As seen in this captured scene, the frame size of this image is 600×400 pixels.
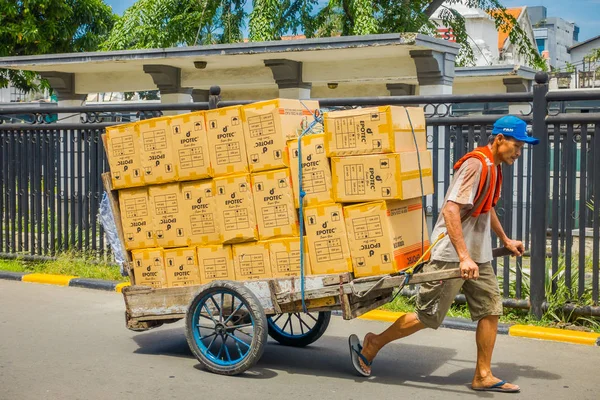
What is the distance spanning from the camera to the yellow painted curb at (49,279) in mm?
11255

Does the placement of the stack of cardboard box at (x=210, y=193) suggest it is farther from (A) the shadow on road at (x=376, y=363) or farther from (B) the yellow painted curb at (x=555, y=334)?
(B) the yellow painted curb at (x=555, y=334)

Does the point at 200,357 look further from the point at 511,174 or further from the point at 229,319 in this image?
the point at 511,174

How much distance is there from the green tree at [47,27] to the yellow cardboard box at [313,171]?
23704mm

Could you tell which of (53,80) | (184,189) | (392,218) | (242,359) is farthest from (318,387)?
(53,80)

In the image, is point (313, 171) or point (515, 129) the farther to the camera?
point (313, 171)

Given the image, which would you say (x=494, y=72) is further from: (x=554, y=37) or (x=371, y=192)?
(x=554, y=37)

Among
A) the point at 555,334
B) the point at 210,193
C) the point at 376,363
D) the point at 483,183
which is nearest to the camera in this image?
the point at 483,183

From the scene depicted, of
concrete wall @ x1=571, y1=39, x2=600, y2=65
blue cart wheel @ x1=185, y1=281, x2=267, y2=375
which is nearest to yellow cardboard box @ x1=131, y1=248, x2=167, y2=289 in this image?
blue cart wheel @ x1=185, y1=281, x2=267, y2=375

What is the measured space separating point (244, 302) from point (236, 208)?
2.54ft

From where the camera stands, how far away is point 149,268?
7.35 meters

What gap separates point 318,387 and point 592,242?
11.8ft

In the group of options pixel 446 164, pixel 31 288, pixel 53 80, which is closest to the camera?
pixel 446 164

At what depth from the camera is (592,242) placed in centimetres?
860

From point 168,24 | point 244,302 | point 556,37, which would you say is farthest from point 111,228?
point 556,37
